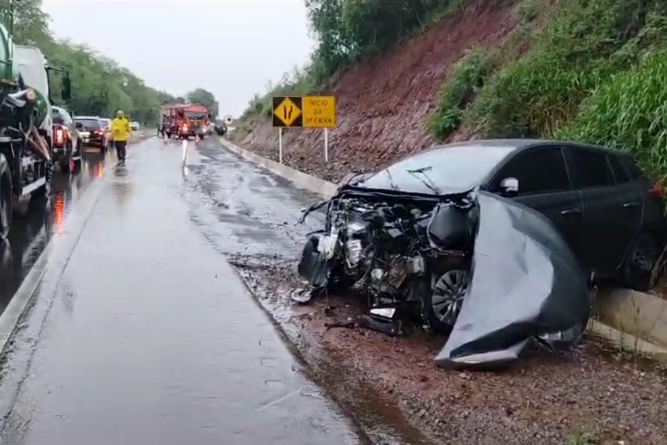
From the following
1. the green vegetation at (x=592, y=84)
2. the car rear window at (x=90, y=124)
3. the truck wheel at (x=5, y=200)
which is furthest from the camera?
the car rear window at (x=90, y=124)

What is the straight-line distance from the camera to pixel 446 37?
28469 mm

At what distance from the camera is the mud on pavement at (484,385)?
17.1 ft

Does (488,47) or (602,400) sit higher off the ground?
(488,47)

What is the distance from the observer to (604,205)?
843cm

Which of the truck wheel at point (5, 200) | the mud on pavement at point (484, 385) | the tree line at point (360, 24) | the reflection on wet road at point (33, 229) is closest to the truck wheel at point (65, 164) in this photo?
the reflection on wet road at point (33, 229)

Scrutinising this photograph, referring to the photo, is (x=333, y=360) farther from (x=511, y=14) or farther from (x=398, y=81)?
(x=398, y=81)

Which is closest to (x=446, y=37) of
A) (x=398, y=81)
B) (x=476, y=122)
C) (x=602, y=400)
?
(x=398, y=81)

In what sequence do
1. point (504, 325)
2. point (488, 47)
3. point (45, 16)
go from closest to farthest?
point (504, 325) → point (488, 47) → point (45, 16)

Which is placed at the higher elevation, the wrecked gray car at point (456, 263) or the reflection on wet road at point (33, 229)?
the wrecked gray car at point (456, 263)

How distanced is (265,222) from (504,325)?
8401 millimetres

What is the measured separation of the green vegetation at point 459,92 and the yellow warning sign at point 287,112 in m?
5.86

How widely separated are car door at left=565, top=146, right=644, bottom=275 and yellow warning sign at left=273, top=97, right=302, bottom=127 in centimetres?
1678

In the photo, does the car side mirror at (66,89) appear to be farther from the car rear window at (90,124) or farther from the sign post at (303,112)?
the car rear window at (90,124)

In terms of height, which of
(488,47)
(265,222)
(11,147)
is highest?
(488,47)
